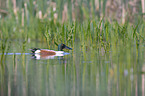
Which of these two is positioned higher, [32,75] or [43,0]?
[43,0]

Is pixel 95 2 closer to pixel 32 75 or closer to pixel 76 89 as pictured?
pixel 32 75

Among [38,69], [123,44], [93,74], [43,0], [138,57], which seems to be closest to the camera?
[93,74]

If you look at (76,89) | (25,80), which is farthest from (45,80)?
(76,89)

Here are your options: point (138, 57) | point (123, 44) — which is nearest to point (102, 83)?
point (138, 57)

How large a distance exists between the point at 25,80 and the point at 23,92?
75 cm

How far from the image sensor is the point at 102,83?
466 cm

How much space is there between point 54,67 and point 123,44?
412 cm

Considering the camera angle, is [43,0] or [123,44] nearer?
[123,44]

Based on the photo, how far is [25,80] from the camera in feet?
16.3

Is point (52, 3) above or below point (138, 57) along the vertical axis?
above

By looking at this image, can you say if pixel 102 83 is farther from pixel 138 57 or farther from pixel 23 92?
pixel 138 57

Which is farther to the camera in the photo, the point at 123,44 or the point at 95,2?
the point at 95,2

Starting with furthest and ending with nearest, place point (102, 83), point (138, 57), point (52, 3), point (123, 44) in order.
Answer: point (52, 3)
point (123, 44)
point (138, 57)
point (102, 83)

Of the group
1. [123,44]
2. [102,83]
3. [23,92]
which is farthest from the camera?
[123,44]
